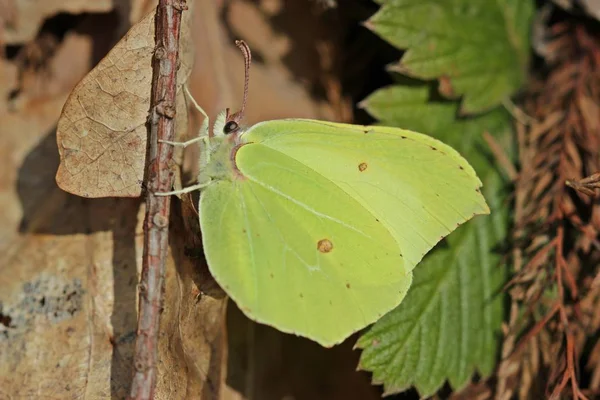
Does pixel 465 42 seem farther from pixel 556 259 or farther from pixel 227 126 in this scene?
pixel 227 126

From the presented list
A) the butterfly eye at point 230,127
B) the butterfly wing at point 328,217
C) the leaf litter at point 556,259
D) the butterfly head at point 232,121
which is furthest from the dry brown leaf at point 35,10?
the leaf litter at point 556,259

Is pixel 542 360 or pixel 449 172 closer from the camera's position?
pixel 449 172

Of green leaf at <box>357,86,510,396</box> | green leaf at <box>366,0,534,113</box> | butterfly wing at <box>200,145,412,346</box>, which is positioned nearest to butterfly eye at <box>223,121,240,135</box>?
butterfly wing at <box>200,145,412,346</box>

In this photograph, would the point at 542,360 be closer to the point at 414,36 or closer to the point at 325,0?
the point at 414,36

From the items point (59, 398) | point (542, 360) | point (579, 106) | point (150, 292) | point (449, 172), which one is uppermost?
point (579, 106)

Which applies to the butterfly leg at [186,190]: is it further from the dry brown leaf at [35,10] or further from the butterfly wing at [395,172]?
the dry brown leaf at [35,10]

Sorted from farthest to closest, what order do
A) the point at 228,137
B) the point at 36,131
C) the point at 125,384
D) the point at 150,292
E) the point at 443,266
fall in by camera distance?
the point at 36,131 → the point at 443,266 → the point at 228,137 → the point at 125,384 → the point at 150,292

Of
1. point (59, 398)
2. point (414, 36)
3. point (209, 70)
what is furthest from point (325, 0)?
point (59, 398)

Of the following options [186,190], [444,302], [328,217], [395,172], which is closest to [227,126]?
[186,190]

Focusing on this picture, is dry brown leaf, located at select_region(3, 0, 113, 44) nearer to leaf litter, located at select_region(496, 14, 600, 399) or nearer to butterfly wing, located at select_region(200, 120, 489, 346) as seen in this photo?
butterfly wing, located at select_region(200, 120, 489, 346)
